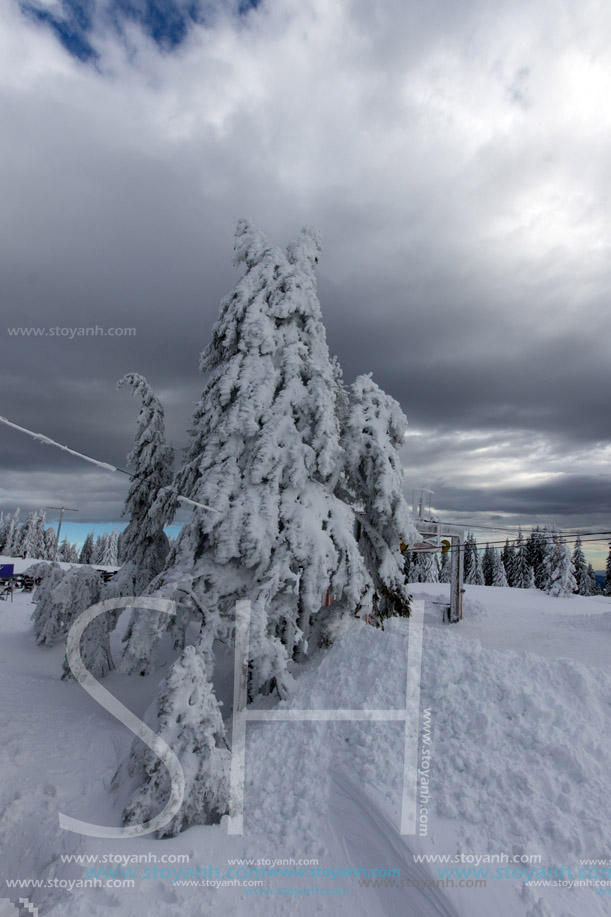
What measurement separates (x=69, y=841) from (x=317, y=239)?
15.9 metres

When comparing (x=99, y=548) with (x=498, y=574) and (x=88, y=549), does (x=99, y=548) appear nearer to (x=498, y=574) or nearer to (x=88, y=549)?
(x=88, y=549)

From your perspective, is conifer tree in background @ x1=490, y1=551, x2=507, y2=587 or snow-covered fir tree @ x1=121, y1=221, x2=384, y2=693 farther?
conifer tree in background @ x1=490, y1=551, x2=507, y2=587

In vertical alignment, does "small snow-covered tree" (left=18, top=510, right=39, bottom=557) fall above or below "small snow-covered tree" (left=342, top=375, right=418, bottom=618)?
below

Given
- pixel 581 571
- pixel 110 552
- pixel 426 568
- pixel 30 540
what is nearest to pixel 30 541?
pixel 30 540

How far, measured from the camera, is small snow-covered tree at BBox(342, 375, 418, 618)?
1202cm

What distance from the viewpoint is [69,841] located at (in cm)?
657

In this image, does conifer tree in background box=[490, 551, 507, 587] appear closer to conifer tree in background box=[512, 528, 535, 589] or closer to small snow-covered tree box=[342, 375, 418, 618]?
conifer tree in background box=[512, 528, 535, 589]

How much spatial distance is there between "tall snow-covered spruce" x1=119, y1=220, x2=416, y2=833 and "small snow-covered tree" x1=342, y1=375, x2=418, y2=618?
0.04m

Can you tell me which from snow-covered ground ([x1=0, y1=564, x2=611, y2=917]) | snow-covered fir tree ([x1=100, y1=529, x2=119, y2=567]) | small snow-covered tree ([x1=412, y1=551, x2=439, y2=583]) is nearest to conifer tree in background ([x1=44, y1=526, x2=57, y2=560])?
snow-covered fir tree ([x1=100, y1=529, x2=119, y2=567])

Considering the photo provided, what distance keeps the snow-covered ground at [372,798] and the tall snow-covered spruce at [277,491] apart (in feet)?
5.26

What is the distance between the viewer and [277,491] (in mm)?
10953

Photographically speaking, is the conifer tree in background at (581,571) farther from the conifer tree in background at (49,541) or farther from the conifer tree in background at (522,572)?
the conifer tree in background at (49,541)

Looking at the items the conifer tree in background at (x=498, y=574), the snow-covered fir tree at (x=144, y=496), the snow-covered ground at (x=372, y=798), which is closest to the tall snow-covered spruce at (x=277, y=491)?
the snow-covered ground at (x=372, y=798)

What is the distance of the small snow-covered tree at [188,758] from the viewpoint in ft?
22.6
